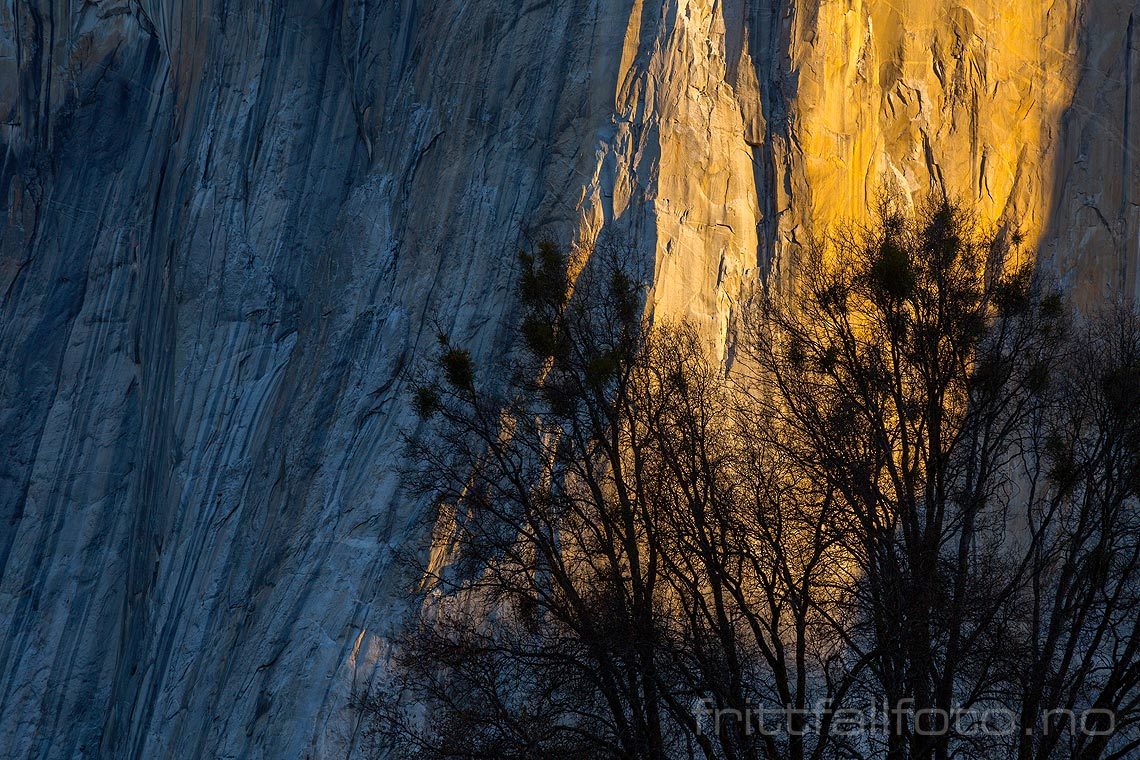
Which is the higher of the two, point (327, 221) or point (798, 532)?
point (327, 221)

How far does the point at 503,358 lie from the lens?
1513 cm

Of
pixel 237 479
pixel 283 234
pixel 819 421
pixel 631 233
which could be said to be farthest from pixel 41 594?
pixel 819 421

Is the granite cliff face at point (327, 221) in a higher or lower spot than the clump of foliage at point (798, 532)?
higher

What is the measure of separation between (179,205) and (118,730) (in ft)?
23.7

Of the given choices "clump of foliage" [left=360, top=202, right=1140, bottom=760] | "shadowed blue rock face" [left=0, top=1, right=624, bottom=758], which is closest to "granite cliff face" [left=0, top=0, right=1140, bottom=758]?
"shadowed blue rock face" [left=0, top=1, right=624, bottom=758]

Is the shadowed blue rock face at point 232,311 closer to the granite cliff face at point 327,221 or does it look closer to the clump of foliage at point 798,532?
the granite cliff face at point 327,221

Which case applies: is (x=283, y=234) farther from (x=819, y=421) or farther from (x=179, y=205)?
(x=819, y=421)

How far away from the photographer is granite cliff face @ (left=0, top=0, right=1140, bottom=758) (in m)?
15.4

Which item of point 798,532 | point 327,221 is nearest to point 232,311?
point 327,221

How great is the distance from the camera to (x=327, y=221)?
18.2 m

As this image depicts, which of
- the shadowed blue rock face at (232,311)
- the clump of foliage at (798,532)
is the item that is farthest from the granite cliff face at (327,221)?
the clump of foliage at (798,532)

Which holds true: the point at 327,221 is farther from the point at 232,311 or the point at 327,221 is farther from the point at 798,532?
the point at 798,532

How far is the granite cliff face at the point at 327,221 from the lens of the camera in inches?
605

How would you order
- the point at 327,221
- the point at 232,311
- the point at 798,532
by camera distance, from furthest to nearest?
the point at 327,221 → the point at 232,311 → the point at 798,532
